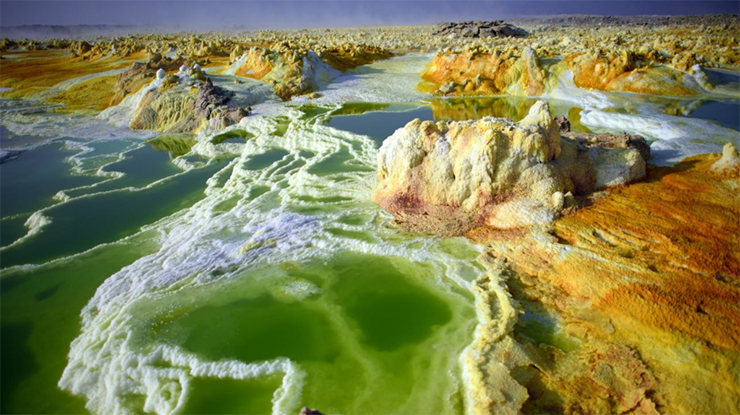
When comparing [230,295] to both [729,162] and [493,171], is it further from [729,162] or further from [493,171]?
[729,162]

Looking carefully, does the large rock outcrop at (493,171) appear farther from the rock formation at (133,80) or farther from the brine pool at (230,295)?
the rock formation at (133,80)

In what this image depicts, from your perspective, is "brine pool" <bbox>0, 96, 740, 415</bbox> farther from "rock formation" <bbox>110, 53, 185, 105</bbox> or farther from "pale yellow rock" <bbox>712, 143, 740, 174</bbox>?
"rock formation" <bbox>110, 53, 185, 105</bbox>

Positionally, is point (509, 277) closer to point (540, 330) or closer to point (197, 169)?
point (540, 330)

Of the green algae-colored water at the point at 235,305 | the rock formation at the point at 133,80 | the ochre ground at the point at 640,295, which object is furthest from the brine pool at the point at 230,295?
the rock formation at the point at 133,80

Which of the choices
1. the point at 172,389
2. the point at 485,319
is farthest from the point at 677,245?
the point at 172,389

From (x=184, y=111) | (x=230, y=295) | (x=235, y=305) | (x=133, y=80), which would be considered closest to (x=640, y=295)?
(x=235, y=305)

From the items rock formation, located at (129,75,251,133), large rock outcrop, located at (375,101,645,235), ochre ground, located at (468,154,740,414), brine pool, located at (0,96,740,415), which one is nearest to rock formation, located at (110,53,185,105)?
rock formation, located at (129,75,251,133)
